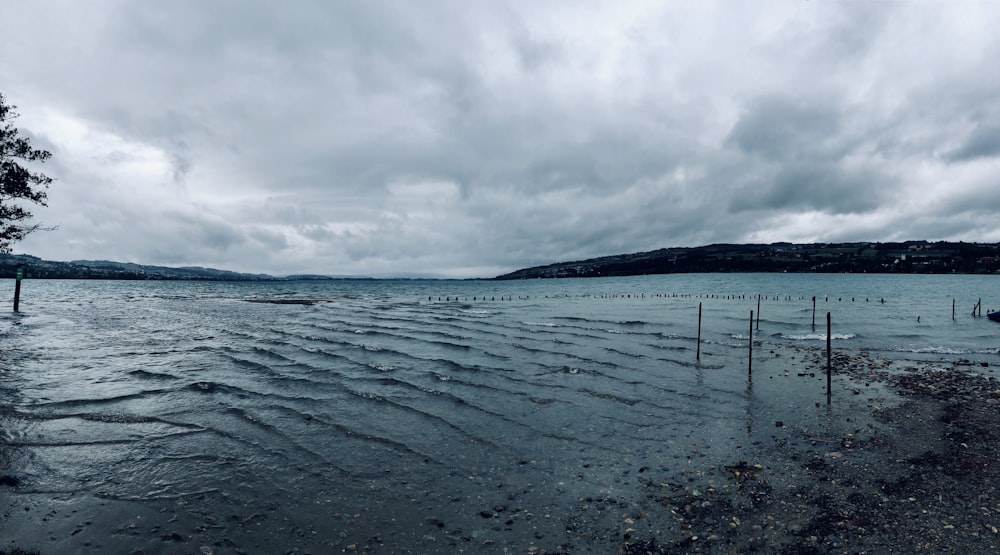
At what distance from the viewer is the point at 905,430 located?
15.4 meters

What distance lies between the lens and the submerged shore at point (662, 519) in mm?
8672

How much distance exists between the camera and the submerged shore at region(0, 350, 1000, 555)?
28.5 ft

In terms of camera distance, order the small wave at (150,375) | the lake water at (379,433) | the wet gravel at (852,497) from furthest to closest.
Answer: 1. the small wave at (150,375)
2. the lake water at (379,433)
3. the wet gravel at (852,497)

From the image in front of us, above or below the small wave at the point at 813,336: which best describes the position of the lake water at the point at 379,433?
below

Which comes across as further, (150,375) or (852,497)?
(150,375)

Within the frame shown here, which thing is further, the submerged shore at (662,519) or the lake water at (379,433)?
the lake water at (379,433)

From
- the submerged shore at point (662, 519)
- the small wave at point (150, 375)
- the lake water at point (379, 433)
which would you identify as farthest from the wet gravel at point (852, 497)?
the small wave at point (150, 375)

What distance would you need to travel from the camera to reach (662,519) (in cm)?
973

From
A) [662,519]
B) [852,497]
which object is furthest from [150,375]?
[852,497]

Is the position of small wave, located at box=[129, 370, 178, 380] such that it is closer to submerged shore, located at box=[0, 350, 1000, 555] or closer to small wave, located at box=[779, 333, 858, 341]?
submerged shore, located at box=[0, 350, 1000, 555]

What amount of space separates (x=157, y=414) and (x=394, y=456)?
9.31m

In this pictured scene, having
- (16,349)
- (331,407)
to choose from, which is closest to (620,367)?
(331,407)

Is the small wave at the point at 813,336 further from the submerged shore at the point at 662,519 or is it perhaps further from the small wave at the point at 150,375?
the small wave at the point at 150,375

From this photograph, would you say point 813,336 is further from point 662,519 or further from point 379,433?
point 379,433
